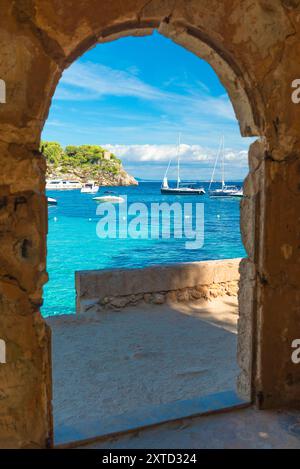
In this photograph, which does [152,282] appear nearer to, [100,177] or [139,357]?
[139,357]

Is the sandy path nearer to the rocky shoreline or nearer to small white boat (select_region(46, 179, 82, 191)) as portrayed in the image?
the rocky shoreline

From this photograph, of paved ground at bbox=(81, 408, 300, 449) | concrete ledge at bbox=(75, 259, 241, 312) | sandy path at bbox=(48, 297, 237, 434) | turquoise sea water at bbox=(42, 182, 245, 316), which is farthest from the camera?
turquoise sea water at bbox=(42, 182, 245, 316)

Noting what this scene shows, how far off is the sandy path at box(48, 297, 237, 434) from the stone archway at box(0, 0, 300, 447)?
49.1 inches

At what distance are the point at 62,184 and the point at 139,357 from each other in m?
75.7

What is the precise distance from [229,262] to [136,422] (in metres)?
4.68

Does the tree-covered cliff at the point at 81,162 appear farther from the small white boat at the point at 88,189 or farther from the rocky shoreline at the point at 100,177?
the small white boat at the point at 88,189

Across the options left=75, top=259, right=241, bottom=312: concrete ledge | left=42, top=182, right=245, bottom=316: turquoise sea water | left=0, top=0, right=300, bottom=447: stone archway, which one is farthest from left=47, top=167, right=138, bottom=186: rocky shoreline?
left=0, top=0, right=300, bottom=447: stone archway

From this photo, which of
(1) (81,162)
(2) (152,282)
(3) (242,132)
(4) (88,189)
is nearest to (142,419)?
(3) (242,132)

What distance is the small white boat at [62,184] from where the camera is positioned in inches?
3093

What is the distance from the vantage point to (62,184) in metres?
77.9

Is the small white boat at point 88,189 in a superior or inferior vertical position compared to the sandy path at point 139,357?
superior

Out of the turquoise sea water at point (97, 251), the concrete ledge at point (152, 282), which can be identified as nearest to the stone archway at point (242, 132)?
the concrete ledge at point (152, 282)

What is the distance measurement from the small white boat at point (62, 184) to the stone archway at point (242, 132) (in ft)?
255

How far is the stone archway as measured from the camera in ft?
6.75
